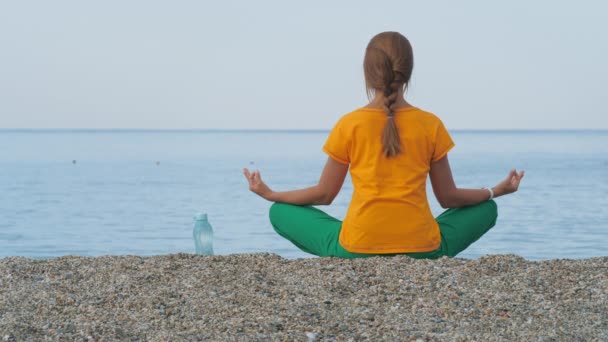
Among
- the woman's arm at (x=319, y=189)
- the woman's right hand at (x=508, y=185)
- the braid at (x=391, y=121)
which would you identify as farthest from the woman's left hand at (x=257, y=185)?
the woman's right hand at (x=508, y=185)

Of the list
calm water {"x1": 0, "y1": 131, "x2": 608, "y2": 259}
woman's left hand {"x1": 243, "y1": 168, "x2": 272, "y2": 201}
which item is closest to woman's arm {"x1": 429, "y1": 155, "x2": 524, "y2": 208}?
woman's left hand {"x1": 243, "y1": 168, "x2": 272, "y2": 201}

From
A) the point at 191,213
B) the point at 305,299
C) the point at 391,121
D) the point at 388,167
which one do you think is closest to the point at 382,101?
the point at 391,121

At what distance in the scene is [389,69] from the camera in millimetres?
4574

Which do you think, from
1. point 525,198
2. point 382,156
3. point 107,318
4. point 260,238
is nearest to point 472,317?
point 382,156

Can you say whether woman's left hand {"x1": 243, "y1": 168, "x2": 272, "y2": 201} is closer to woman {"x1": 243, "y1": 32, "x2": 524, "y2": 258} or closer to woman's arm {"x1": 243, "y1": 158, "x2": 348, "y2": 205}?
woman's arm {"x1": 243, "y1": 158, "x2": 348, "y2": 205}

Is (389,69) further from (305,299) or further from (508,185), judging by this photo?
(305,299)

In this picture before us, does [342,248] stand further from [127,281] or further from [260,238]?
[260,238]

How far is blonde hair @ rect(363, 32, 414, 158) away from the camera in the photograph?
15.0 ft

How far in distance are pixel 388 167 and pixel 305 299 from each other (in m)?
0.93

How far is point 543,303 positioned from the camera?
4219 millimetres

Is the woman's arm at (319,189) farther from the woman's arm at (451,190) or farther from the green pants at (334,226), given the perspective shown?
the woman's arm at (451,190)

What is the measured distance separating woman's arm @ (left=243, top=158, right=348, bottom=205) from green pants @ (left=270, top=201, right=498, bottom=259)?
0.08 meters

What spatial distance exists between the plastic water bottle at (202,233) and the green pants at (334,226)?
38.7 inches

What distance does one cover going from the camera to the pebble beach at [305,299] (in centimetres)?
385
